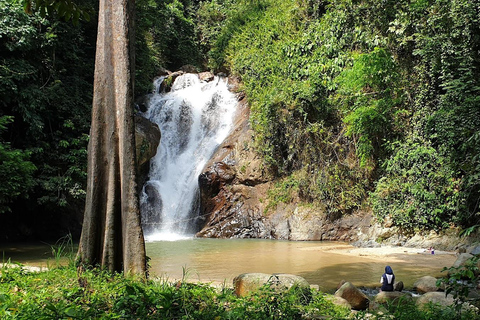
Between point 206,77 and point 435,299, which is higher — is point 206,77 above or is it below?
above

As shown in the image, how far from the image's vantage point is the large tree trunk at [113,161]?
17.5ft

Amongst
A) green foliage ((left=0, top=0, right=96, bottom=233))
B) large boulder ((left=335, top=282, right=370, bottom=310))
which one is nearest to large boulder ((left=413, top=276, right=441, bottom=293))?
large boulder ((left=335, top=282, right=370, bottom=310))

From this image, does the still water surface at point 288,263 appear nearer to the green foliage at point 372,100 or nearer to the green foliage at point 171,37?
the green foliage at point 372,100

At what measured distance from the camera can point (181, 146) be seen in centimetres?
2070

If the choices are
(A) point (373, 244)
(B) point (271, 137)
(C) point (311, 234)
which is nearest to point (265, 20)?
(B) point (271, 137)

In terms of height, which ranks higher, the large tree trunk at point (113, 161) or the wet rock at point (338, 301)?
the large tree trunk at point (113, 161)

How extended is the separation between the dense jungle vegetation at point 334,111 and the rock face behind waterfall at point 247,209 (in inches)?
22.3

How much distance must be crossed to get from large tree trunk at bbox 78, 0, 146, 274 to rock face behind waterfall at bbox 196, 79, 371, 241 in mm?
10541

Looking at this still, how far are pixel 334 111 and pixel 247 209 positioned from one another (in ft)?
18.4

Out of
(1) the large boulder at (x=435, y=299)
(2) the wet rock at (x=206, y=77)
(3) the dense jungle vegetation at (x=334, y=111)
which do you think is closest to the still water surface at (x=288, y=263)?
(1) the large boulder at (x=435, y=299)

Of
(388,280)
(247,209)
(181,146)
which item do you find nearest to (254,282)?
(388,280)

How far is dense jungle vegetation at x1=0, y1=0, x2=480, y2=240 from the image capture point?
1143cm

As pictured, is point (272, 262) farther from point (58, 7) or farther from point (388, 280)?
point (58, 7)

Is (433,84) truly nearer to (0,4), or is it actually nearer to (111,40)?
(111,40)
